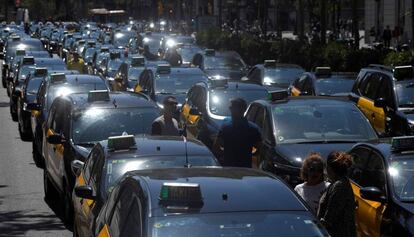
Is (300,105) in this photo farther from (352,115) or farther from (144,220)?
(144,220)

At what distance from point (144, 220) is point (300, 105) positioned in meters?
8.30

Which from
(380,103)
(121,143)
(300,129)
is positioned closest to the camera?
(121,143)

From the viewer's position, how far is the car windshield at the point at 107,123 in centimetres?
1398

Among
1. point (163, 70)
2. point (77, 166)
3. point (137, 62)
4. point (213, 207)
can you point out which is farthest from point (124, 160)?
point (137, 62)

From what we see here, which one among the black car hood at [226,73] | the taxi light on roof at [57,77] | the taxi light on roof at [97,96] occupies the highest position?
the taxi light on roof at [97,96]

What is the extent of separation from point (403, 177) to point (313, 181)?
1.19m

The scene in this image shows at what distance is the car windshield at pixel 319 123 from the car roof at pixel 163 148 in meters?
3.20

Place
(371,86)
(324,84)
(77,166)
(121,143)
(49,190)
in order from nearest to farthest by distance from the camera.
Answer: (121,143)
(77,166)
(49,190)
(371,86)
(324,84)

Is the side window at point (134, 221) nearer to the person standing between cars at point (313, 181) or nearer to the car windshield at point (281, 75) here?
the person standing between cars at point (313, 181)

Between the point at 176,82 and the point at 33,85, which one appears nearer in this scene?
the point at 176,82

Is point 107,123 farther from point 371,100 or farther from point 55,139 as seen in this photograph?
point 371,100

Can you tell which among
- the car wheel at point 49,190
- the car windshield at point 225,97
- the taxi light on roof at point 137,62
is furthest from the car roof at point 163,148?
the taxi light on roof at point 137,62

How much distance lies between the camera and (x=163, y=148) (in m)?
10.5

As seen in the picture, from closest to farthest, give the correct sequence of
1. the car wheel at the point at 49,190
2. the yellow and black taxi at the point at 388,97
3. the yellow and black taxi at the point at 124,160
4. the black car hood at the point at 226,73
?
the yellow and black taxi at the point at 124,160 → the car wheel at the point at 49,190 → the yellow and black taxi at the point at 388,97 → the black car hood at the point at 226,73
